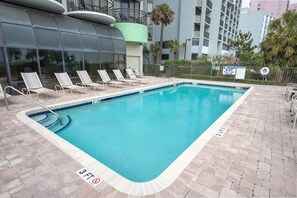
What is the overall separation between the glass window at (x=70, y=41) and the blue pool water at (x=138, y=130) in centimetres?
441

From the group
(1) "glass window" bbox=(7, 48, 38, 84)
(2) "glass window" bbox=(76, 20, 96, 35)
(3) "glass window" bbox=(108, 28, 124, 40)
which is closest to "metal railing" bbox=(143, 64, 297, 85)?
(3) "glass window" bbox=(108, 28, 124, 40)

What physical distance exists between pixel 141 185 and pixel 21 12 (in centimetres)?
999

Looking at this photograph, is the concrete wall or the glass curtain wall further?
the concrete wall

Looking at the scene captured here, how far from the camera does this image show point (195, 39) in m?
25.8

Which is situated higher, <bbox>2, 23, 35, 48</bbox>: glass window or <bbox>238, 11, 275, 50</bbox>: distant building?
<bbox>238, 11, 275, 50</bbox>: distant building

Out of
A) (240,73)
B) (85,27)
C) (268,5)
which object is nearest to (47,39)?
(85,27)

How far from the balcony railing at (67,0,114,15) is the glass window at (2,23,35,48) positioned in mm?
4058

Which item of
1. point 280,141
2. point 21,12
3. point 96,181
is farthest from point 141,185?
point 21,12

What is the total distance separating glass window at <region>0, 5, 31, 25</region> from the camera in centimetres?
758

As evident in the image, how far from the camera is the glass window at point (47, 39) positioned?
856cm

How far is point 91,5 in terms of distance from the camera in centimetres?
1263

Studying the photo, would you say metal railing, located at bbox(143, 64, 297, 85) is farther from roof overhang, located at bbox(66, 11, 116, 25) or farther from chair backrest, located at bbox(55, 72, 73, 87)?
chair backrest, located at bbox(55, 72, 73, 87)

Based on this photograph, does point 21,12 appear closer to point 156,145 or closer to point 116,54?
point 116,54

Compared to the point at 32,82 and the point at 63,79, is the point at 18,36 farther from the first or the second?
the point at 63,79
